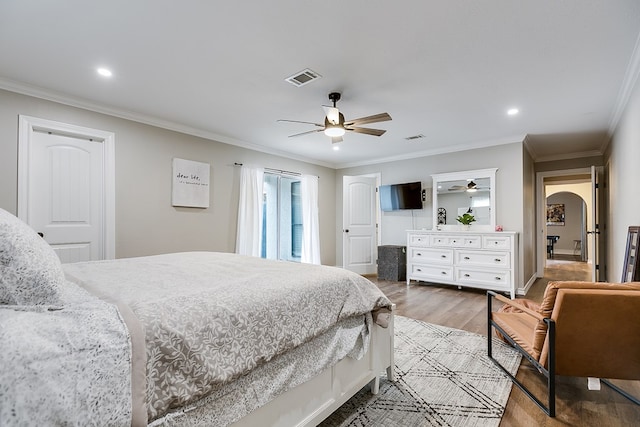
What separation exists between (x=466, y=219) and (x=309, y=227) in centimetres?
294

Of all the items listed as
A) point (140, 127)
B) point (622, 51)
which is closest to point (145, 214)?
point (140, 127)

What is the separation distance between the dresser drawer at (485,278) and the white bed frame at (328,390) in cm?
324

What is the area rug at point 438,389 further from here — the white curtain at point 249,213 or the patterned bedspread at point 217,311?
the white curtain at point 249,213

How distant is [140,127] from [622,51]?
16.1ft

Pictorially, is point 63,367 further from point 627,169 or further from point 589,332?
point 627,169

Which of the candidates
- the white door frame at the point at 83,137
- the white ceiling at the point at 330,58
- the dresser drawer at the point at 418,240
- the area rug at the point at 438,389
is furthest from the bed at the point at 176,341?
the dresser drawer at the point at 418,240

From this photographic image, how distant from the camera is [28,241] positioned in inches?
37.4

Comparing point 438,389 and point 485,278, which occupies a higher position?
point 485,278

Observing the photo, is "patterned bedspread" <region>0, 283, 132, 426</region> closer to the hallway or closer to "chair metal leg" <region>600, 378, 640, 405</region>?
"chair metal leg" <region>600, 378, 640, 405</region>

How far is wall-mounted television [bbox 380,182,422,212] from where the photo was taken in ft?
18.5

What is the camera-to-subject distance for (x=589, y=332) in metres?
1.68

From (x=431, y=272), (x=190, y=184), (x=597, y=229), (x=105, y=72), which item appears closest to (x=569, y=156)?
(x=597, y=229)

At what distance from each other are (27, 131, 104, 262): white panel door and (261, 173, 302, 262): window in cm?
261

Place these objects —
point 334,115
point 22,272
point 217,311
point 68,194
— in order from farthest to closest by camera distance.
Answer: point 68,194
point 334,115
point 217,311
point 22,272
